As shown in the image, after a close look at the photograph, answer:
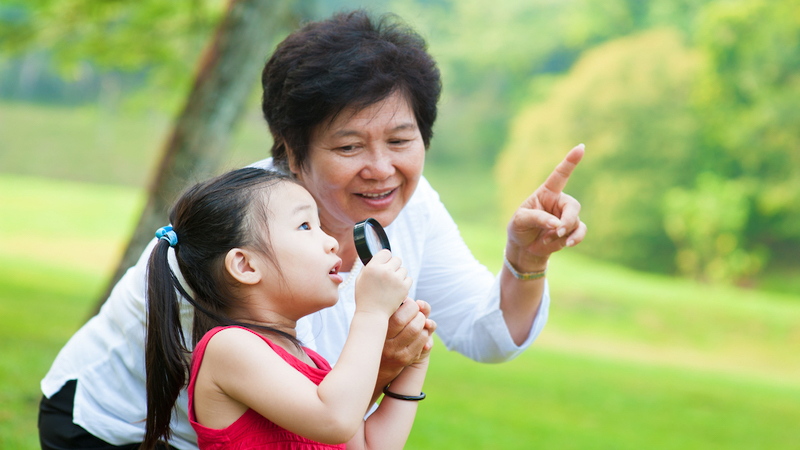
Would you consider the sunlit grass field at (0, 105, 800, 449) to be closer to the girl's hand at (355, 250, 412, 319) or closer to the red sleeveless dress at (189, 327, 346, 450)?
the red sleeveless dress at (189, 327, 346, 450)

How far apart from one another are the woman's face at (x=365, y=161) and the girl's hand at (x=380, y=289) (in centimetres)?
49

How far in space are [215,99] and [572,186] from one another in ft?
50.8

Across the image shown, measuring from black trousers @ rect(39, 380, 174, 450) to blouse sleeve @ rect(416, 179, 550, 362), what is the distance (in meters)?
1.00

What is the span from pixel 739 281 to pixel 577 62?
307 inches

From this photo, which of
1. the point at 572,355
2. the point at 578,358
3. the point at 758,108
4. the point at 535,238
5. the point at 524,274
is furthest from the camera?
the point at 758,108

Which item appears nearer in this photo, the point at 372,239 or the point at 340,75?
the point at 372,239

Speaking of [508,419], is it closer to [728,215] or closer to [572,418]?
[572,418]

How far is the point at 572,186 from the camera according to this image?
18953 mm

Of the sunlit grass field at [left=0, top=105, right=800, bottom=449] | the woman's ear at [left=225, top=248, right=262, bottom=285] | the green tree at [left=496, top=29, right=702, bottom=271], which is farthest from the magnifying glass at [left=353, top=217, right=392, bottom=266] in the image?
the green tree at [left=496, top=29, right=702, bottom=271]

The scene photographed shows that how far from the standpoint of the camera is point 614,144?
18.1 meters

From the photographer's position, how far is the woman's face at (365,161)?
201 cm

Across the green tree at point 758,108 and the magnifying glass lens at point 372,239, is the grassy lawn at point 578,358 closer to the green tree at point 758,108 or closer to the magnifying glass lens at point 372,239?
the green tree at point 758,108

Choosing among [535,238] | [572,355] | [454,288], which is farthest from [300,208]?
[572,355]

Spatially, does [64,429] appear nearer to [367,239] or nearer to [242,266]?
[242,266]
